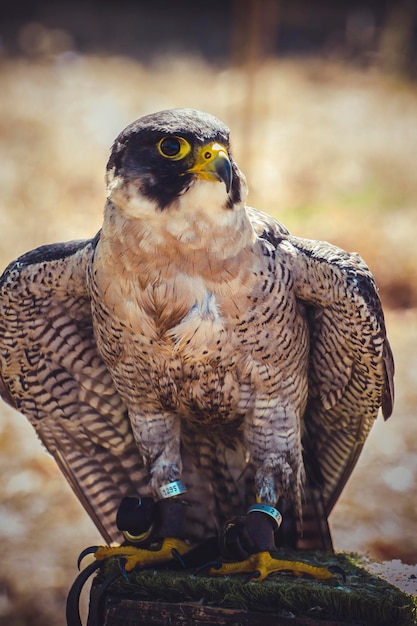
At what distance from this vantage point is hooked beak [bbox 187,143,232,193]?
9.16 feet

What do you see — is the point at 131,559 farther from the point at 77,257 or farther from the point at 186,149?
the point at 186,149

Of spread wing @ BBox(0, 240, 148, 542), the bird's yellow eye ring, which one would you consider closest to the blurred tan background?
spread wing @ BBox(0, 240, 148, 542)

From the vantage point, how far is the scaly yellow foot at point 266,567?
331 centimetres

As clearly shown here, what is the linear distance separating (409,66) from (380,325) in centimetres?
947

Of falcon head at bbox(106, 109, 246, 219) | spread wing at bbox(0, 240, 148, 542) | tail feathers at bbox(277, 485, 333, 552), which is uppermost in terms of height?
falcon head at bbox(106, 109, 246, 219)

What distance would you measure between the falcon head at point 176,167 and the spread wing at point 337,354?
0.48 metres

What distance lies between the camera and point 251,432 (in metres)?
3.45

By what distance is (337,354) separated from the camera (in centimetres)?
355

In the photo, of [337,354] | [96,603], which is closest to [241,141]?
[337,354]

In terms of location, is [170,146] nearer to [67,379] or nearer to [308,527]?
[67,379]

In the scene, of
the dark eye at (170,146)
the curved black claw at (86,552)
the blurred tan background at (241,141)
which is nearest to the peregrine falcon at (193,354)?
the dark eye at (170,146)

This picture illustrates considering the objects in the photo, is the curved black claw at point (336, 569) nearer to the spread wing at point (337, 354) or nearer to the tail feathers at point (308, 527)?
the tail feathers at point (308, 527)

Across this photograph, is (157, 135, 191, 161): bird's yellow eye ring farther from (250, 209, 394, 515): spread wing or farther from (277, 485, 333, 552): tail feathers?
(277, 485, 333, 552): tail feathers

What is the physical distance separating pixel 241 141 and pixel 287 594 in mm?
6840
